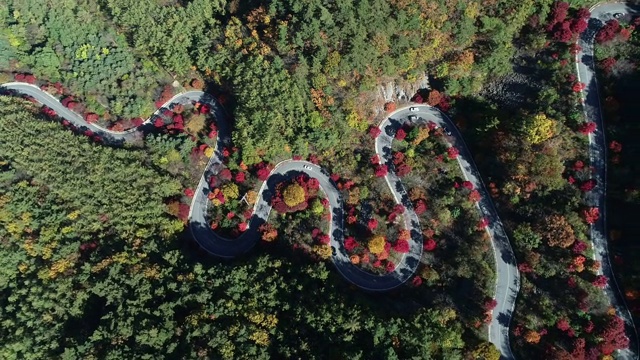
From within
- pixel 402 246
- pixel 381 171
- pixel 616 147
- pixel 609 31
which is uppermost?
pixel 609 31

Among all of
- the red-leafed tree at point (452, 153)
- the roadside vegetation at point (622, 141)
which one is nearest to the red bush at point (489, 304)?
the roadside vegetation at point (622, 141)

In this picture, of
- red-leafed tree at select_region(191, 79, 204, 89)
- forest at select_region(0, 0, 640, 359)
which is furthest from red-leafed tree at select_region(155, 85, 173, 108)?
red-leafed tree at select_region(191, 79, 204, 89)

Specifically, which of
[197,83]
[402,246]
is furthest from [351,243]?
[197,83]

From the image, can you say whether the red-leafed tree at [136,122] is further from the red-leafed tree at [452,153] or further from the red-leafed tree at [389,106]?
the red-leafed tree at [452,153]

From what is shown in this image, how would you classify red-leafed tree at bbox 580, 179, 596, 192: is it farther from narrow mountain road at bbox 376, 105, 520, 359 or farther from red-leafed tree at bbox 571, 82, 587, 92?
red-leafed tree at bbox 571, 82, 587, 92

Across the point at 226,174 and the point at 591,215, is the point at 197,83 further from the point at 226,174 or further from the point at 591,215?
the point at 591,215

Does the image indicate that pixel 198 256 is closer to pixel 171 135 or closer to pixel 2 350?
pixel 171 135
